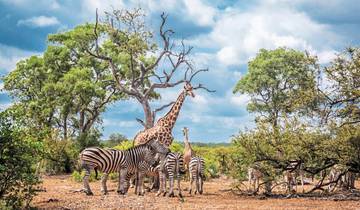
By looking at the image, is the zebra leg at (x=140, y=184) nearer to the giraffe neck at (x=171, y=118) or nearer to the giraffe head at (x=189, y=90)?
the giraffe neck at (x=171, y=118)

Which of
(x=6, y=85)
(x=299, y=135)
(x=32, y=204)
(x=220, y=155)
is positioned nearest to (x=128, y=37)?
(x=220, y=155)

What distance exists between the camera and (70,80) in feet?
140

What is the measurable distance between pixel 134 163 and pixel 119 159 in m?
0.64

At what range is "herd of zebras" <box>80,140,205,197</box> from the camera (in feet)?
60.3

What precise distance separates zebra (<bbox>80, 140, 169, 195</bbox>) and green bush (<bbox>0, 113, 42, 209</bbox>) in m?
4.26

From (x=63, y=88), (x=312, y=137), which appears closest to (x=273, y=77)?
(x=63, y=88)

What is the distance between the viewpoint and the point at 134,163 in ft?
62.9

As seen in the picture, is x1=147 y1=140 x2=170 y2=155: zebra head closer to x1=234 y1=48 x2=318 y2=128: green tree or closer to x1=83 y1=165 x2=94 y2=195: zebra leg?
x1=83 y1=165 x2=94 y2=195: zebra leg

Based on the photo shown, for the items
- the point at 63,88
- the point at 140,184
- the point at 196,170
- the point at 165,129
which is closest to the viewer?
the point at 140,184

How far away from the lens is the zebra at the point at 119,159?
1833cm

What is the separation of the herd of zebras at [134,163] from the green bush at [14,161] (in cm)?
430

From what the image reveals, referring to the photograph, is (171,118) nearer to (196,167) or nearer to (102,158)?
(196,167)

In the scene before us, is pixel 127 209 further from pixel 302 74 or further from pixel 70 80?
pixel 302 74

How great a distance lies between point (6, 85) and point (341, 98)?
1372 inches
